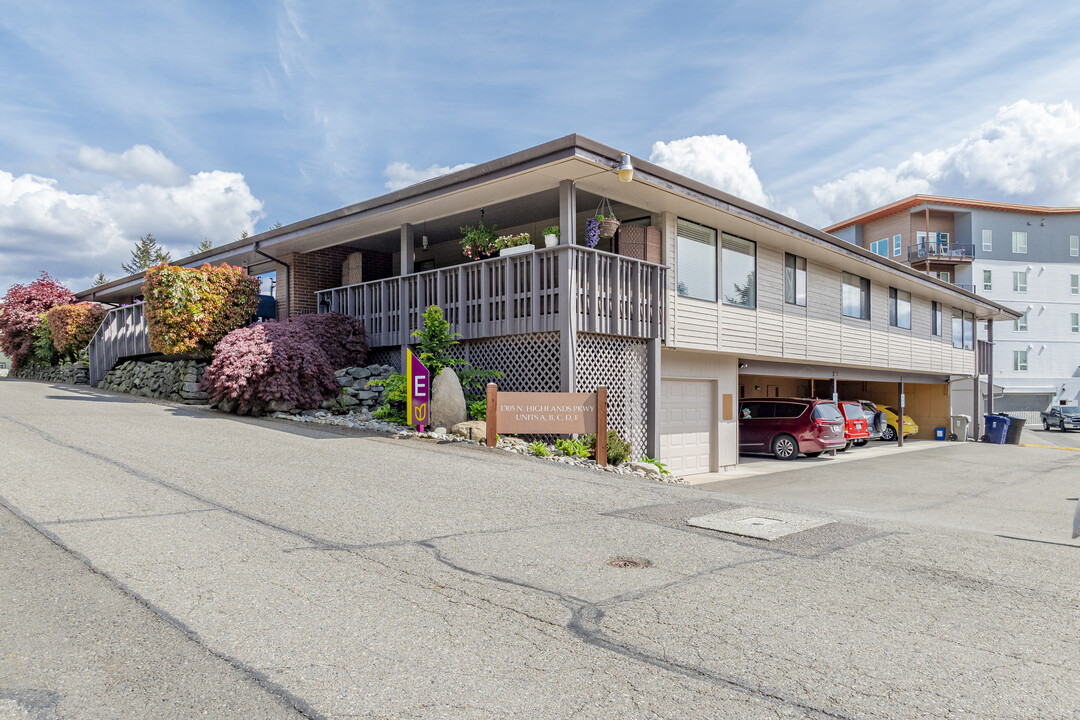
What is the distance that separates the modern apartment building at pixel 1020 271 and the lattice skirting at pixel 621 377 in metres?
41.9

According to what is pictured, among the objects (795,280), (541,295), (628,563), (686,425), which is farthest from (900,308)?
(628,563)

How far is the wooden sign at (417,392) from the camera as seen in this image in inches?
463

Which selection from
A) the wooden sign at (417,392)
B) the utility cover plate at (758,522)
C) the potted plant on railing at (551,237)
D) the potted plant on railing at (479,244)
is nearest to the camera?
the utility cover plate at (758,522)

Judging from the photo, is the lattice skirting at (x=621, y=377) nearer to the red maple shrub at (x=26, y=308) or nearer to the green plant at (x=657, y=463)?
the green plant at (x=657, y=463)

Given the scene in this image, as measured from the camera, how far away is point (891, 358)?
23422 millimetres

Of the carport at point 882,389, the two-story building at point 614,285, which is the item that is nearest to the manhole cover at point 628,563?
the two-story building at point 614,285

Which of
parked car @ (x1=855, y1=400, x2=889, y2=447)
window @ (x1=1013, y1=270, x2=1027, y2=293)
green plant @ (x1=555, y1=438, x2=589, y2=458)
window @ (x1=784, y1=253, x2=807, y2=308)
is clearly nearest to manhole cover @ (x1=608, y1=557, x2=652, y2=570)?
green plant @ (x1=555, y1=438, x2=589, y2=458)

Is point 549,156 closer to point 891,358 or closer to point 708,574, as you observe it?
point 708,574

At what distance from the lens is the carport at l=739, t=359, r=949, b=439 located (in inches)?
993

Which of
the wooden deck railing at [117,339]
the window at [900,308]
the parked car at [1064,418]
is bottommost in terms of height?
the parked car at [1064,418]

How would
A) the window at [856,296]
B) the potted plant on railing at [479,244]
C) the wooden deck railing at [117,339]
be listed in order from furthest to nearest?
the window at [856,296], the wooden deck railing at [117,339], the potted plant on railing at [479,244]

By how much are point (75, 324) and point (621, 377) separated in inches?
753

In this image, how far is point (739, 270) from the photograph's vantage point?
16.3 meters

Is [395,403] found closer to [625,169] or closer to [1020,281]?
[625,169]
